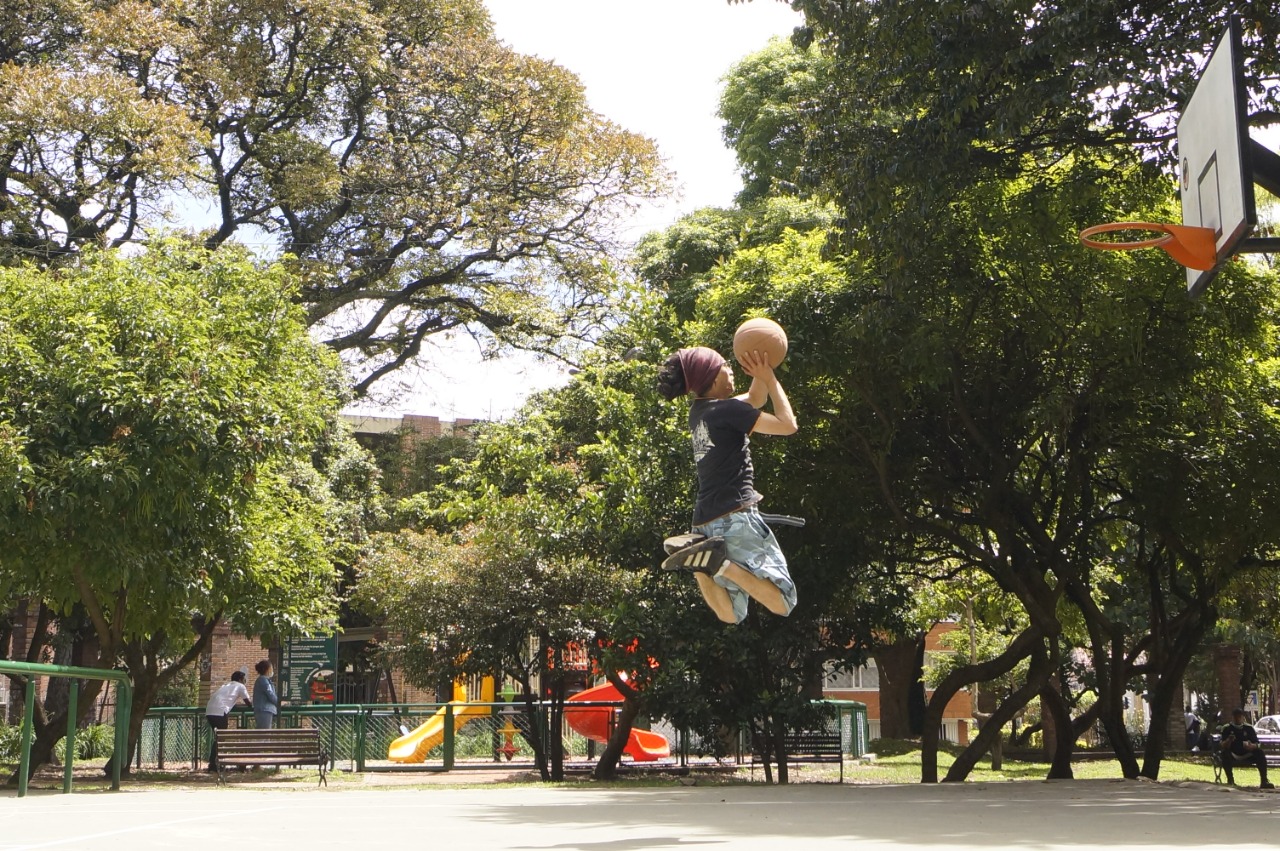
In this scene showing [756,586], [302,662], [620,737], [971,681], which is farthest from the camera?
[302,662]

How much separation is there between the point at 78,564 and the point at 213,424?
2323 millimetres

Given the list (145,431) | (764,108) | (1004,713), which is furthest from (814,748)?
(764,108)

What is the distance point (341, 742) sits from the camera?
22.7 m

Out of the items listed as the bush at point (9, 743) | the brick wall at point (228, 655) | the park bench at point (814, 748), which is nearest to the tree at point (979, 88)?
the park bench at point (814, 748)

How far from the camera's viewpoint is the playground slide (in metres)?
22.3

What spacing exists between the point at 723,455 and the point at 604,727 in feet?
52.4

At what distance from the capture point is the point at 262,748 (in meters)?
17.9

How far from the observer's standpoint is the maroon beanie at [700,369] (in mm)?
7750

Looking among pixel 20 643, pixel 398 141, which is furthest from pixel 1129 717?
pixel 20 643

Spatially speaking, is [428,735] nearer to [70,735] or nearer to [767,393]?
[70,735]

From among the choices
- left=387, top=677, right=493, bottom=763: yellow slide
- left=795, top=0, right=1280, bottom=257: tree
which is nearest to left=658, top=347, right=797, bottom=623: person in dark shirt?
left=795, top=0, right=1280, bottom=257: tree

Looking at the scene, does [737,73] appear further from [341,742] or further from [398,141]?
[341,742]

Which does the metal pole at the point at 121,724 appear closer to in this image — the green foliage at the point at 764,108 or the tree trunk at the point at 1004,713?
the tree trunk at the point at 1004,713

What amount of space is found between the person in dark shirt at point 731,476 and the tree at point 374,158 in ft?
74.0
